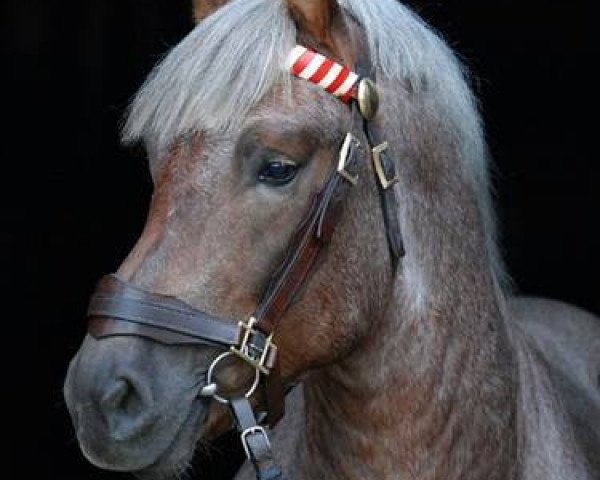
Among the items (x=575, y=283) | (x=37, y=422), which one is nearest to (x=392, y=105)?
(x=37, y=422)

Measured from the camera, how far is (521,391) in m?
2.96

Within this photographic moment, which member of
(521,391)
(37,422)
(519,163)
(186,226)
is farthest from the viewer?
(519,163)

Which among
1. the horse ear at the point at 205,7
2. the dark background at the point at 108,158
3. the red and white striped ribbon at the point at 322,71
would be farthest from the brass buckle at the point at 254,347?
the dark background at the point at 108,158

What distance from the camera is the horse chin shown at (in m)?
2.38

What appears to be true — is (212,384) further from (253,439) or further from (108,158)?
(108,158)

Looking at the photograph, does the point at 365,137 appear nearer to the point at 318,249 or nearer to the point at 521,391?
the point at 318,249

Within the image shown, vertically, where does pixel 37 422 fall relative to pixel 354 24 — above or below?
below

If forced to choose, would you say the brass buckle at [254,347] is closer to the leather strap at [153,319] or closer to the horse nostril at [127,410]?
the leather strap at [153,319]

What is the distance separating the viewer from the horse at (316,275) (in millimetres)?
2406

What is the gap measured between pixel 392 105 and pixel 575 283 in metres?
5.15

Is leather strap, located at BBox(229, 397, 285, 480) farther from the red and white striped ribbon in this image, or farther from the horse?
the red and white striped ribbon

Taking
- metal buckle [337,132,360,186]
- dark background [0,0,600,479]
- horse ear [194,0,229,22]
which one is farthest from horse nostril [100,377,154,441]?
dark background [0,0,600,479]

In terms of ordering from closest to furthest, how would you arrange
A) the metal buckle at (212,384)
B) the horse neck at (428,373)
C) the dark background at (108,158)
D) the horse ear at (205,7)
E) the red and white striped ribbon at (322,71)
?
the metal buckle at (212,384) → the red and white striped ribbon at (322,71) → the horse neck at (428,373) → the horse ear at (205,7) → the dark background at (108,158)

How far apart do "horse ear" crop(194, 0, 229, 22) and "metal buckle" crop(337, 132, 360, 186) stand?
559mm
